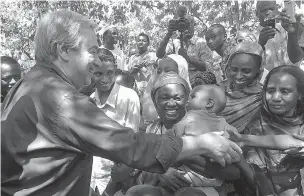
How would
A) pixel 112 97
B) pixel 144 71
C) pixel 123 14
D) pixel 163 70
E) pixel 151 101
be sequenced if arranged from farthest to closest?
pixel 123 14 → pixel 144 71 → pixel 151 101 → pixel 163 70 → pixel 112 97

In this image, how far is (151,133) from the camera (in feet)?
9.12

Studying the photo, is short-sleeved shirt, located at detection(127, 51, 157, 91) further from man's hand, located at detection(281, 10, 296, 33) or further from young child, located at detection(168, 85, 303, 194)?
young child, located at detection(168, 85, 303, 194)

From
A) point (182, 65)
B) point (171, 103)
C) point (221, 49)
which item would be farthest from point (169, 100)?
point (221, 49)

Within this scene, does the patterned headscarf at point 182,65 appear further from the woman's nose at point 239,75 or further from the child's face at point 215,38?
the woman's nose at point 239,75

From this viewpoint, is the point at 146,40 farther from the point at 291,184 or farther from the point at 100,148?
the point at 100,148

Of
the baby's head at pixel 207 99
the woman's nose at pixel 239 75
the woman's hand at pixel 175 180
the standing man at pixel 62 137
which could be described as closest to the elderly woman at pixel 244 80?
the woman's nose at pixel 239 75

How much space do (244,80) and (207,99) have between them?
995mm

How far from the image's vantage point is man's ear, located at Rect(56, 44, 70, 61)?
109 inches

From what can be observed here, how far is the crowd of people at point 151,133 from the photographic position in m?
2.59

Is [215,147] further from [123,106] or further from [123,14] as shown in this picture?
[123,14]

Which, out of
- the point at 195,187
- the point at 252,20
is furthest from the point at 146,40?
the point at 252,20

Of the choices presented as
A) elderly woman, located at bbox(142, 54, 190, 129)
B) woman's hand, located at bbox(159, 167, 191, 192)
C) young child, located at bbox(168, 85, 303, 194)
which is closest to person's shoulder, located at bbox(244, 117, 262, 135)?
young child, located at bbox(168, 85, 303, 194)

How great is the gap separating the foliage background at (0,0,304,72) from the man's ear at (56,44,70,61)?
36.1 feet

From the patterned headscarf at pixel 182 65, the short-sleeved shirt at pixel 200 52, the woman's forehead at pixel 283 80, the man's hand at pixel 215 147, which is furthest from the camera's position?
the short-sleeved shirt at pixel 200 52
